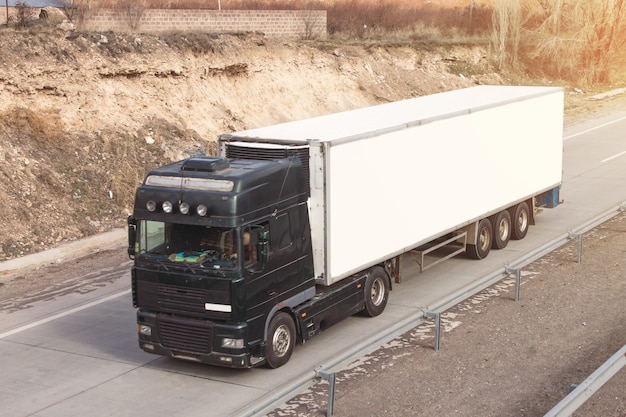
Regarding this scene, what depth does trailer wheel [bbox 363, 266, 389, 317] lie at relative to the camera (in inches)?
608

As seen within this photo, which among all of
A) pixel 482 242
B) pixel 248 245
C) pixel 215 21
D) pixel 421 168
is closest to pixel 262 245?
pixel 248 245

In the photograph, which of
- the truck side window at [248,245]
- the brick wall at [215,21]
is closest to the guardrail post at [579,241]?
the truck side window at [248,245]

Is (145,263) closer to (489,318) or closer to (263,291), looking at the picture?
(263,291)

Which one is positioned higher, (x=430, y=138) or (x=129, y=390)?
(x=430, y=138)

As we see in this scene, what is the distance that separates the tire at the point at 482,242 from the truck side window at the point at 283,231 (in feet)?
22.2

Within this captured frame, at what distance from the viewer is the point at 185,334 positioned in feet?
42.2

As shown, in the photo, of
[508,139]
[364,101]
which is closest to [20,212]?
[508,139]

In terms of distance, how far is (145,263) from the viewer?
42.7 ft

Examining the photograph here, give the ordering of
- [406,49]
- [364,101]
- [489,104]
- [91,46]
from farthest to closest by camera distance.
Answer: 1. [406,49]
2. [364,101]
3. [91,46]
4. [489,104]

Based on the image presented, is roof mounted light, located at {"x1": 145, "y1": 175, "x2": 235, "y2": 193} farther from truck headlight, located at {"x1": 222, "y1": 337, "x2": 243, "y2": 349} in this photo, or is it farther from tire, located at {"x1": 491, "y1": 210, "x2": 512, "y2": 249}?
tire, located at {"x1": 491, "y1": 210, "x2": 512, "y2": 249}

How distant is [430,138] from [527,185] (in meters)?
4.70

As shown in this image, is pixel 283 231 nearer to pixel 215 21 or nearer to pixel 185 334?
pixel 185 334

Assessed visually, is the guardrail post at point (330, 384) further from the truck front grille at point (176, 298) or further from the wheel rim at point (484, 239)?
the wheel rim at point (484, 239)

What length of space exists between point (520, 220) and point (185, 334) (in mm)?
10502
